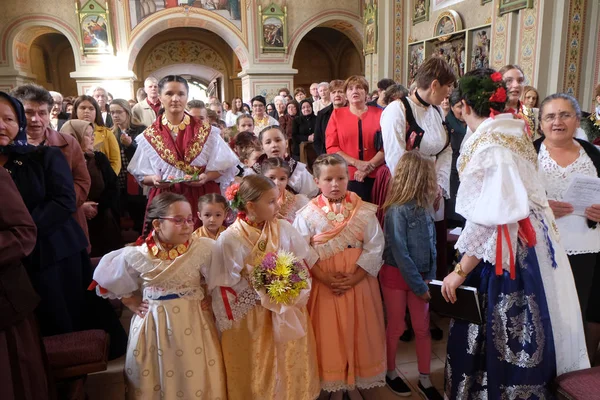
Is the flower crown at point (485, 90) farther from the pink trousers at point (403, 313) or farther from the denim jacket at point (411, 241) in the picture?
→ the pink trousers at point (403, 313)

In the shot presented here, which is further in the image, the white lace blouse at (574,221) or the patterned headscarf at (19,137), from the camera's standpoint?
the white lace blouse at (574,221)

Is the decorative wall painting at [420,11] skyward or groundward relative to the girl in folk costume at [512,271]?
skyward

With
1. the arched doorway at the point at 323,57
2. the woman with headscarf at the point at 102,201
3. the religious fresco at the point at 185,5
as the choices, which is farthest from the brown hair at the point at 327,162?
the arched doorway at the point at 323,57

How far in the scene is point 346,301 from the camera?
2.42 meters

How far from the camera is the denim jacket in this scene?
2.41 metres

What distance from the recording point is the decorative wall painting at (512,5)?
777cm

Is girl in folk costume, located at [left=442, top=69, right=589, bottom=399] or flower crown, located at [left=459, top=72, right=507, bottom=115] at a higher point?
flower crown, located at [left=459, top=72, right=507, bottom=115]

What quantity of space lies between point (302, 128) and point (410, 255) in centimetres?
546

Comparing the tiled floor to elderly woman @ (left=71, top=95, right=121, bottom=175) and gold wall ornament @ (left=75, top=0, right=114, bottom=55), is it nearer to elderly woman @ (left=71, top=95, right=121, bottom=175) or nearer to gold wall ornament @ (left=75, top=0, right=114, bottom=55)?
elderly woman @ (left=71, top=95, right=121, bottom=175)

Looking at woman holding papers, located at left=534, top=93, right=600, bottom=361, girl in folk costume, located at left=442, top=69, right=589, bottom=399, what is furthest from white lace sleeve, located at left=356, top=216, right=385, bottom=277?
woman holding papers, located at left=534, top=93, right=600, bottom=361

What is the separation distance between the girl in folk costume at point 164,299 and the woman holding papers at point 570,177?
1994 mm

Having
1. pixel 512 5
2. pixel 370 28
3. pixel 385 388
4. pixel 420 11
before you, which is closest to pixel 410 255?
pixel 385 388

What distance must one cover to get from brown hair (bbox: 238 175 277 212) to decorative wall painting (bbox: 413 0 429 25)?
1083 centimetres

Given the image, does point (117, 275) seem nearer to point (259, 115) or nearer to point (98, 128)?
point (98, 128)
